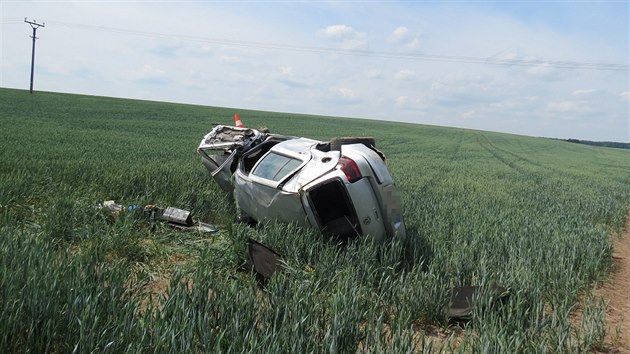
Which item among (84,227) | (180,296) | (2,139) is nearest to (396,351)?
(180,296)

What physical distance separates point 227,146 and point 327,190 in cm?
221

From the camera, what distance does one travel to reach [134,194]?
25.1ft

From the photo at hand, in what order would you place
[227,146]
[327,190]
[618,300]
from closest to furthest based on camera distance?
[618,300], [327,190], [227,146]

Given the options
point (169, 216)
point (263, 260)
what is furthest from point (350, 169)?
point (169, 216)

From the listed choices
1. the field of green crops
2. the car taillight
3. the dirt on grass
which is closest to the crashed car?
the car taillight

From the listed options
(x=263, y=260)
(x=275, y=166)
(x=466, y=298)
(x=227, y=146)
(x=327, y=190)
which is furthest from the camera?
(x=227, y=146)

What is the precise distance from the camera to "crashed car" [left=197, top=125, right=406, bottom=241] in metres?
4.91

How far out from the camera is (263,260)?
172 inches

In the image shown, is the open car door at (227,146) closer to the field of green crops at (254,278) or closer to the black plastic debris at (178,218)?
A: the field of green crops at (254,278)

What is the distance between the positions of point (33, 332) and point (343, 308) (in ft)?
6.16

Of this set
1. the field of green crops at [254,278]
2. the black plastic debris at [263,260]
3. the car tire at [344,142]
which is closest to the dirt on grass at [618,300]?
the field of green crops at [254,278]

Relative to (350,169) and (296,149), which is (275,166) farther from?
(350,169)

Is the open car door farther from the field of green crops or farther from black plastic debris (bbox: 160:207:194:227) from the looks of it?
black plastic debris (bbox: 160:207:194:227)

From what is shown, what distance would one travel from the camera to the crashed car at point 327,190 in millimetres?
4910
